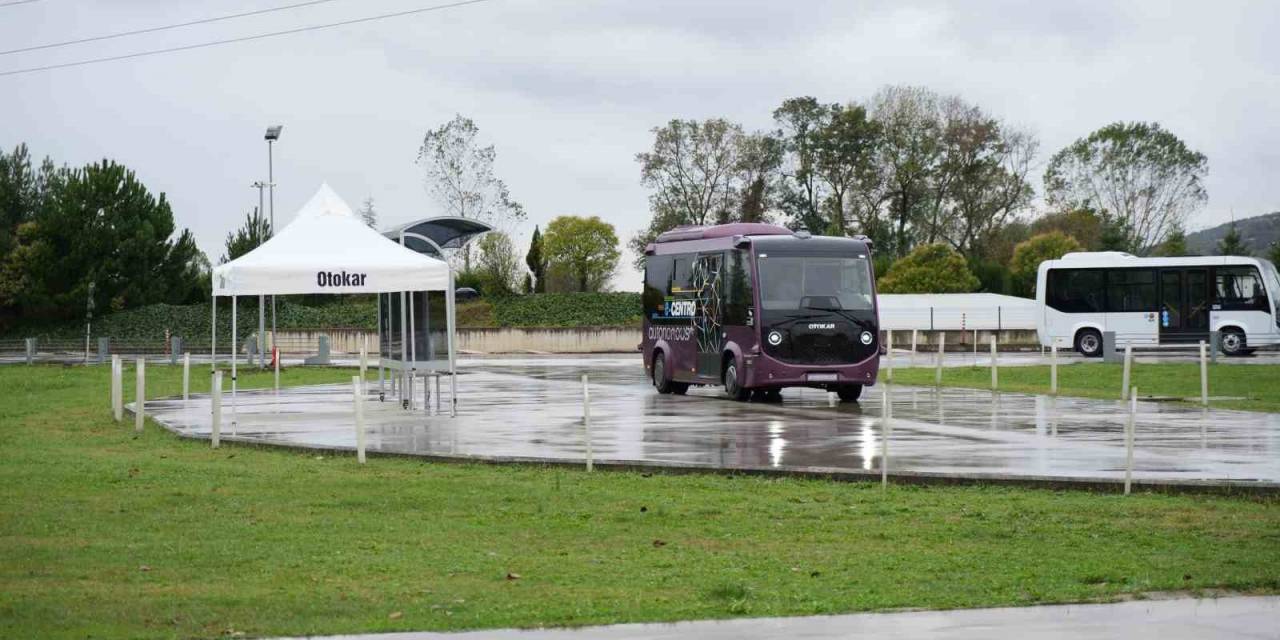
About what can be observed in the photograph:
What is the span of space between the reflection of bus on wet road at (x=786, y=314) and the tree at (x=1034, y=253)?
5090cm

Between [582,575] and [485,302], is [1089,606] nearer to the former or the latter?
[582,575]

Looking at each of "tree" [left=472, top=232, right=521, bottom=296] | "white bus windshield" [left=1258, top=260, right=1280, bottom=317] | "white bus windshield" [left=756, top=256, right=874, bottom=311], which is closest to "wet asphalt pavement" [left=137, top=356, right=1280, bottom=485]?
"white bus windshield" [left=756, top=256, right=874, bottom=311]

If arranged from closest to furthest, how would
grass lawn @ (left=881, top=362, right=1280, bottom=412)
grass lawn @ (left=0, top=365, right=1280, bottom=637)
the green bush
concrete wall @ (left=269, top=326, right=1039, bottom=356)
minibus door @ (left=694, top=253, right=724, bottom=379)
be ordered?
grass lawn @ (left=0, top=365, right=1280, bottom=637)
grass lawn @ (left=881, top=362, right=1280, bottom=412)
minibus door @ (left=694, top=253, right=724, bottom=379)
concrete wall @ (left=269, top=326, right=1039, bottom=356)
the green bush

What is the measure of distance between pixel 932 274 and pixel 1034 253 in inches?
370

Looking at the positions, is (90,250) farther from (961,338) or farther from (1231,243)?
(1231,243)

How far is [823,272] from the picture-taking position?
95.1 feet

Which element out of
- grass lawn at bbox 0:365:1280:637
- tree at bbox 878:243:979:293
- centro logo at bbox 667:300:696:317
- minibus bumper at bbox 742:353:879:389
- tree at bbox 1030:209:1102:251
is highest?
tree at bbox 1030:209:1102:251

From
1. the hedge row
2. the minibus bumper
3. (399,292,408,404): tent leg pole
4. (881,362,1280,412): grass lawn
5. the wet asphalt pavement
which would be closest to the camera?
the wet asphalt pavement

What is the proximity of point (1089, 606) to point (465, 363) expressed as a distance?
44006 millimetres

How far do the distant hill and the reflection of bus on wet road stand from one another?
5945 cm

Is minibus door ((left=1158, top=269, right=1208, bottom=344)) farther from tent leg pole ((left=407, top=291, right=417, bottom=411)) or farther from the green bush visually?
tent leg pole ((left=407, top=291, right=417, bottom=411))

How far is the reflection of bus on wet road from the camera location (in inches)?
1116

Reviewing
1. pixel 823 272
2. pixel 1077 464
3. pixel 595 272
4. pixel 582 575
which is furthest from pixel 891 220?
pixel 582 575

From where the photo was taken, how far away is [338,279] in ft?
80.6
